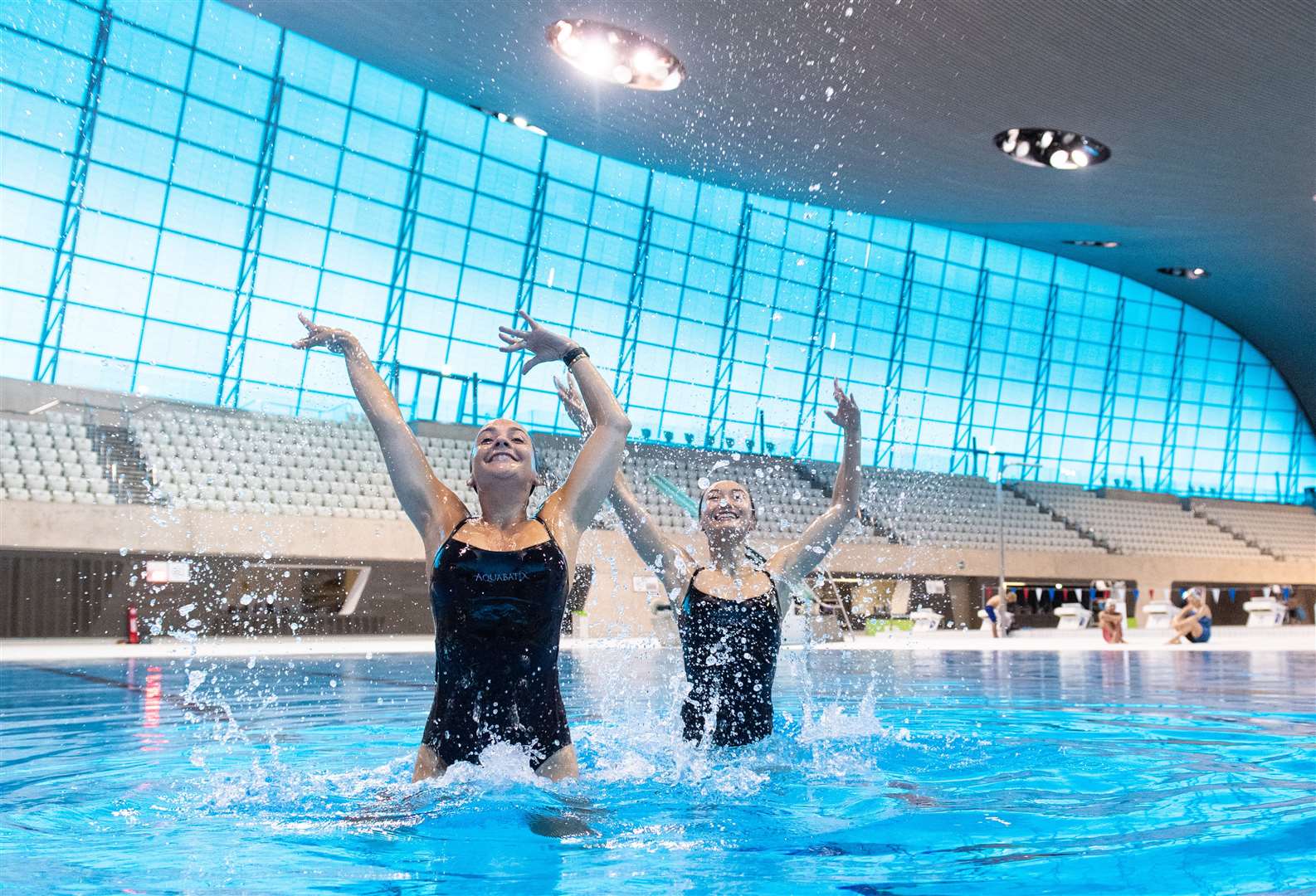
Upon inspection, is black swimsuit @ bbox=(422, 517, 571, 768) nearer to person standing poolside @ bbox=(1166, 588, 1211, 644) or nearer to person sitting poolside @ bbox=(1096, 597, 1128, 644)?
person standing poolside @ bbox=(1166, 588, 1211, 644)

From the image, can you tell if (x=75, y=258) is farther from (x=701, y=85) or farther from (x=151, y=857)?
(x=151, y=857)

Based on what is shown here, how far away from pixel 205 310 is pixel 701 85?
1273cm

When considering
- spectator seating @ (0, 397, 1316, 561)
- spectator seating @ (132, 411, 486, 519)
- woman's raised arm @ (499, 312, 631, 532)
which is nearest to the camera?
woman's raised arm @ (499, 312, 631, 532)

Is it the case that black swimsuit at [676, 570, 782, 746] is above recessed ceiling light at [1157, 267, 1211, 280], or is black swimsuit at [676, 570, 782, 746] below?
below

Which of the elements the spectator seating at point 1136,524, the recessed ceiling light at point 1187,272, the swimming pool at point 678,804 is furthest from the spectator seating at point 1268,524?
the swimming pool at point 678,804

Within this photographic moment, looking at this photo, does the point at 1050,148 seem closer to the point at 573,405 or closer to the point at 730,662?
the point at 573,405

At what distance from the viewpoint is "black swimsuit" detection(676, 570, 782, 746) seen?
4223 millimetres

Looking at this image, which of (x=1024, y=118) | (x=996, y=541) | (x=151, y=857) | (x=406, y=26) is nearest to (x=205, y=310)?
(x=406, y=26)

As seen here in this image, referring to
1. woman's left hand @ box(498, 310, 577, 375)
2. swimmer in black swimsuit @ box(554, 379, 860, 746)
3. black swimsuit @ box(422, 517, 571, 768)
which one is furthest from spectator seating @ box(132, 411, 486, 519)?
black swimsuit @ box(422, 517, 571, 768)

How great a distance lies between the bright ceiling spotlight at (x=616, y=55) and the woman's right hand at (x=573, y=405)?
15244 millimetres

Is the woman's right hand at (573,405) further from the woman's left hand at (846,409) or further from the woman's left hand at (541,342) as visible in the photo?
the woman's left hand at (846,409)

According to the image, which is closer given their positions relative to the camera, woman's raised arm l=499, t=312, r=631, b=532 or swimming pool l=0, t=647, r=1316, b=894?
swimming pool l=0, t=647, r=1316, b=894

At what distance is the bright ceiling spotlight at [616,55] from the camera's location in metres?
18.4

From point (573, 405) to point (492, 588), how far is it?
4.25 feet
